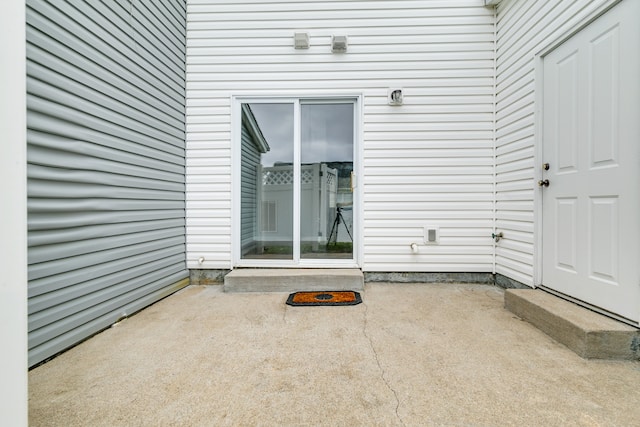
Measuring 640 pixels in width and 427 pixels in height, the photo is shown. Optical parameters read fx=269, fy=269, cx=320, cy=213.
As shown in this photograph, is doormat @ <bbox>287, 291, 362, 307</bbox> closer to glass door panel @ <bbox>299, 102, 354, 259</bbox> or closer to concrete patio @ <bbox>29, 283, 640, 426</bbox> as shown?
Answer: concrete patio @ <bbox>29, 283, 640, 426</bbox>

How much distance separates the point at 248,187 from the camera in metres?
3.26

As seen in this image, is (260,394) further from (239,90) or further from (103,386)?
(239,90)

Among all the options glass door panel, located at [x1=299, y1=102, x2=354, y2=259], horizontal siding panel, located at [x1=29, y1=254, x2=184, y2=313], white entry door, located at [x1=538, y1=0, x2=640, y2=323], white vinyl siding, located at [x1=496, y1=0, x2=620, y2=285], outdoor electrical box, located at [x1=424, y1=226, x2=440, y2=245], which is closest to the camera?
horizontal siding panel, located at [x1=29, y1=254, x2=184, y2=313]

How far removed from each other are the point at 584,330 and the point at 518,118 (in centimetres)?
202

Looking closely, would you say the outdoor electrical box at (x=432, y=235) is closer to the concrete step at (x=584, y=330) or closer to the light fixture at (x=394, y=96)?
the concrete step at (x=584, y=330)

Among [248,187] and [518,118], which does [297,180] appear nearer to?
[248,187]

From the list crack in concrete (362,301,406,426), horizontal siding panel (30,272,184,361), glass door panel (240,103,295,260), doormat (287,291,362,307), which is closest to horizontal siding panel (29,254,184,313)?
horizontal siding panel (30,272,184,361)

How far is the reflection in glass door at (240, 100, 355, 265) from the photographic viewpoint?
10.5 ft

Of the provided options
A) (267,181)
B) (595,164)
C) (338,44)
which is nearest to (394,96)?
(338,44)

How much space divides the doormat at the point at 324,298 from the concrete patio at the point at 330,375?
0.21 m

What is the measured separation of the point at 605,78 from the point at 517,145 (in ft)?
2.90

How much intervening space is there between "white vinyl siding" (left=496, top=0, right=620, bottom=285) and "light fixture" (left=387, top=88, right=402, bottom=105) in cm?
110

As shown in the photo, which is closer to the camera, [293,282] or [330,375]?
[330,375]
